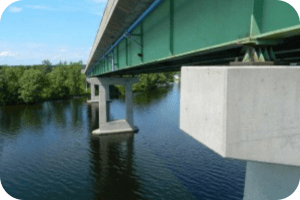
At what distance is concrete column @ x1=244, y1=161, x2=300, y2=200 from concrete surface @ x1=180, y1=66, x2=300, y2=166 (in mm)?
2880

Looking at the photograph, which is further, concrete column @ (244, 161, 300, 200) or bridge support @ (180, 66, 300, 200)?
concrete column @ (244, 161, 300, 200)

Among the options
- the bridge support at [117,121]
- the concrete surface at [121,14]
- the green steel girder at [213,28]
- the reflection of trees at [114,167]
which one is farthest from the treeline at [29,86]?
the green steel girder at [213,28]

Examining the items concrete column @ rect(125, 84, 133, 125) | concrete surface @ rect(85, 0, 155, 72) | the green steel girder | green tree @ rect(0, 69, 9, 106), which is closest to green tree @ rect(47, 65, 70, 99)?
green tree @ rect(0, 69, 9, 106)

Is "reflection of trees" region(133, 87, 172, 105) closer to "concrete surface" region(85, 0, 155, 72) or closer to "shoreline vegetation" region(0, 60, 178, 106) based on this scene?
"shoreline vegetation" region(0, 60, 178, 106)

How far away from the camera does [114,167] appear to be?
70.0ft

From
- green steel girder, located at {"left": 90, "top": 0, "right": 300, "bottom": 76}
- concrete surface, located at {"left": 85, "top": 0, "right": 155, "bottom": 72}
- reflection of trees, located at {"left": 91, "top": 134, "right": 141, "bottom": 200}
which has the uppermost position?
concrete surface, located at {"left": 85, "top": 0, "right": 155, "bottom": 72}

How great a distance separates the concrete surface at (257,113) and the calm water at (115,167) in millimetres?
12634

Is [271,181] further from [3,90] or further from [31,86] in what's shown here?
[3,90]

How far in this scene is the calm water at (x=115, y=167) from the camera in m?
16.7

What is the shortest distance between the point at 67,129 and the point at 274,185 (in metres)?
31.8

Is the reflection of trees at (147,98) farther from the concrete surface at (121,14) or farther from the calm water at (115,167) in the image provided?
the concrete surface at (121,14)

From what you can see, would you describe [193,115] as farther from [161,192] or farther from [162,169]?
[162,169]

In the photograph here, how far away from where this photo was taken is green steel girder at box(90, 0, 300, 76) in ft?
15.2

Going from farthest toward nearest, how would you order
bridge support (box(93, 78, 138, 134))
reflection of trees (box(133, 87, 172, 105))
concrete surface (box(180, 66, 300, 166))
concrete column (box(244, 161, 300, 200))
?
reflection of trees (box(133, 87, 172, 105)) → bridge support (box(93, 78, 138, 134)) → concrete column (box(244, 161, 300, 200)) → concrete surface (box(180, 66, 300, 166))
